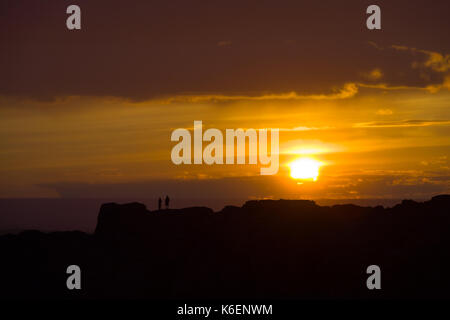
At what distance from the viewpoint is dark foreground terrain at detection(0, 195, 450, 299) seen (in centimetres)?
8219

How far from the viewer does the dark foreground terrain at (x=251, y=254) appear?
8219 cm

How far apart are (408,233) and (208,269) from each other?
22626 millimetres

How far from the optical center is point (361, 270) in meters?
84.1

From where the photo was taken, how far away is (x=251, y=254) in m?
87.9

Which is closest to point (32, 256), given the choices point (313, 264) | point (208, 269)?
point (208, 269)

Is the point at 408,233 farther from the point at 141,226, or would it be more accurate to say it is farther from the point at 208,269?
the point at 141,226

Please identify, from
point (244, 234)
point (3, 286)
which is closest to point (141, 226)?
point (244, 234)

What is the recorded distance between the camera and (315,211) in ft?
289

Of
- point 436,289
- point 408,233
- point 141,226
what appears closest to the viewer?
point 436,289

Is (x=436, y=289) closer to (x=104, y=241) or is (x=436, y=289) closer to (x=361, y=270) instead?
(x=361, y=270)
